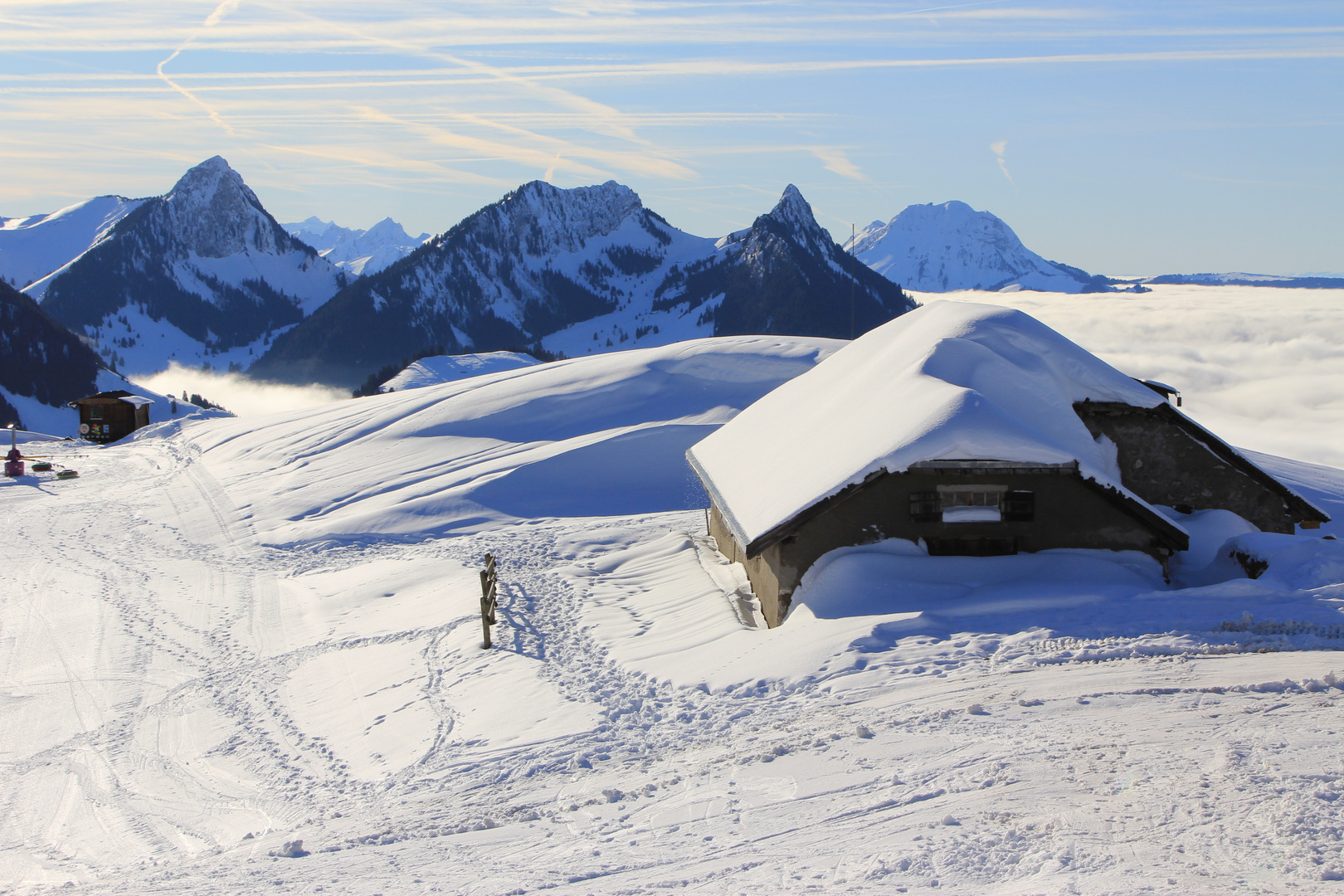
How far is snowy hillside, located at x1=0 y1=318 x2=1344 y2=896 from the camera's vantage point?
6816 millimetres

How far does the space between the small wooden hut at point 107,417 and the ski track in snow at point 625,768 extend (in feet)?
153

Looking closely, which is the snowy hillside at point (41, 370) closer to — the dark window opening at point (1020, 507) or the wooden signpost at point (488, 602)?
the wooden signpost at point (488, 602)

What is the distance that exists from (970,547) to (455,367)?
76.2 meters

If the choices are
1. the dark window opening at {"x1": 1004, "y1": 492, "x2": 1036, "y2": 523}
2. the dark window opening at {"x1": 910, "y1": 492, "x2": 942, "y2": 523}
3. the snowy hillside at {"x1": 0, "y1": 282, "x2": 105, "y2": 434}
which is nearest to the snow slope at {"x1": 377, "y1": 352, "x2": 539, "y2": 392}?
the snowy hillside at {"x1": 0, "y1": 282, "x2": 105, "y2": 434}

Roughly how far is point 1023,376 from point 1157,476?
299 centimetres

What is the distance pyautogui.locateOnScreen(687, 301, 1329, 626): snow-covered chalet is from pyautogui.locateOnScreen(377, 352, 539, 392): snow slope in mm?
65864

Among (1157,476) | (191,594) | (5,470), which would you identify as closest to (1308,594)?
(1157,476)

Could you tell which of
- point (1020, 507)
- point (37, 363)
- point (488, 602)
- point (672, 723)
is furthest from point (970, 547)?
point (37, 363)

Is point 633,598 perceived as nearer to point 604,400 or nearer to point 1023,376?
point 1023,376

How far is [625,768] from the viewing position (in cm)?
920

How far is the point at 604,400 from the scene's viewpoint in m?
A: 33.8

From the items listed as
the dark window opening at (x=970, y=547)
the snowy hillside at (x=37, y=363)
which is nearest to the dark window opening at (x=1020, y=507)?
the dark window opening at (x=970, y=547)

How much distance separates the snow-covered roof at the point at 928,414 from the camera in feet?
41.2

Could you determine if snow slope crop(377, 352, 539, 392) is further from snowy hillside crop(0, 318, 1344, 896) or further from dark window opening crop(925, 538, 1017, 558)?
dark window opening crop(925, 538, 1017, 558)
